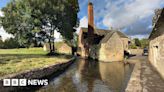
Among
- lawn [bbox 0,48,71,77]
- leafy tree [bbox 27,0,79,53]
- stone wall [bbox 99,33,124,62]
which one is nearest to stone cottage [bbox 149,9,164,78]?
lawn [bbox 0,48,71,77]

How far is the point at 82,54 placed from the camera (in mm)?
58438

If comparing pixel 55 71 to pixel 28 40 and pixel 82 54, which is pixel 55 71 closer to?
pixel 28 40

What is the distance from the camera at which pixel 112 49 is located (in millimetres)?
41250

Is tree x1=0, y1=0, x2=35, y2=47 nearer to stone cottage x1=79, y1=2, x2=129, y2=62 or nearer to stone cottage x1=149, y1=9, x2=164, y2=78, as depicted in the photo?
stone cottage x1=79, y1=2, x2=129, y2=62

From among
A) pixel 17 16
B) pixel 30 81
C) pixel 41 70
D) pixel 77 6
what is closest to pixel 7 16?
pixel 17 16

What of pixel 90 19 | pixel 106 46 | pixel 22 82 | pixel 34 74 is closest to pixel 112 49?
pixel 106 46

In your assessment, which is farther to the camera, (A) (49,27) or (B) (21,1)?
(A) (49,27)

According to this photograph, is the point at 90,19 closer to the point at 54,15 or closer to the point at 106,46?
the point at 106,46

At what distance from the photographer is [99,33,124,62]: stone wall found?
41062mm

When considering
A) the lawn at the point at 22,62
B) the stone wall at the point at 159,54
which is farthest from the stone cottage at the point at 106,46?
the stone wall at the point at 159,54

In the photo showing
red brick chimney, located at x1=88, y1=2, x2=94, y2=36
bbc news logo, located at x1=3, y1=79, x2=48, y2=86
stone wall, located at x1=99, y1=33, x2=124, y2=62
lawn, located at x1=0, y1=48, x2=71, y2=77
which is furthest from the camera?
red brick chimney, located at x1=88, y1=2, x2=94, y2=36

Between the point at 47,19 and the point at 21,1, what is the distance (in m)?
4.98

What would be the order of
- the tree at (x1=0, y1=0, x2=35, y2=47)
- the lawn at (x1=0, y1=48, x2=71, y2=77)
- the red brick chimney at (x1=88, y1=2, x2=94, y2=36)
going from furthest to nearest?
the red brick chimney at (x1=88, y1=2, x2=94, y2=36), the tree at (x1=0, y1=0, x2=35, y2=47), the lawn at (x1=0, y1=48, x2=71, y2=77)

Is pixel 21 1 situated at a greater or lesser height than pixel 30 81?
greater
